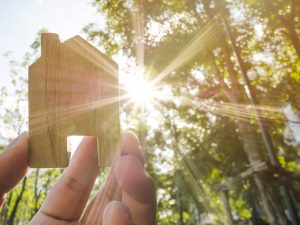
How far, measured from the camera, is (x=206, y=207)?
38906 millimetres

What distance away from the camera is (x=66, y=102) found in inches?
42.9

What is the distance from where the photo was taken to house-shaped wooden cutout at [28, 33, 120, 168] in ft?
3.50

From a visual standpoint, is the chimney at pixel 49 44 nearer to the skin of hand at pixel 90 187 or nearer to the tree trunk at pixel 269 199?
the skin of hand at pixel 90 187

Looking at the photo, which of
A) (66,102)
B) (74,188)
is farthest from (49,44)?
(74,188)

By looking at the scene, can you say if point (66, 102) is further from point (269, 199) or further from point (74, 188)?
point (269, 199)

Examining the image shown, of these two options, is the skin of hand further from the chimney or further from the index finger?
the chimney

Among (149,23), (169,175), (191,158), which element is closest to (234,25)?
(149,23)

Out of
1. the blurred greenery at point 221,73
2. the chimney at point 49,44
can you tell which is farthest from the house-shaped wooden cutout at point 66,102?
the blurred greenery at point 221,73

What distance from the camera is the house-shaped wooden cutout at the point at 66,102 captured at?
1067mm

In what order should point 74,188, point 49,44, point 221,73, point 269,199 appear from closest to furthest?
point 74,188
point 49,44
point 269,199
point 221,73

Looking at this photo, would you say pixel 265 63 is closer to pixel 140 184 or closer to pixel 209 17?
pixel 209 17

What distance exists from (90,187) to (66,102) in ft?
1.12

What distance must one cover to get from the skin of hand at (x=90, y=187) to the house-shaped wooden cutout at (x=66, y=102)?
0.05 metres

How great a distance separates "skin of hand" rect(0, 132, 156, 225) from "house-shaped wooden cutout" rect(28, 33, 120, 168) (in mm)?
51
